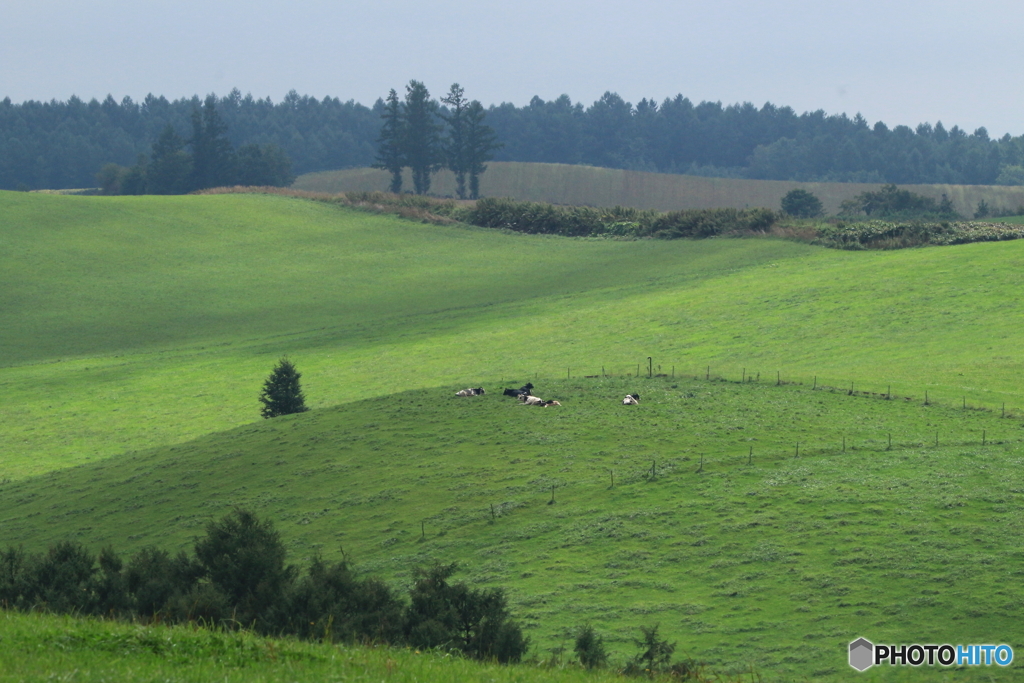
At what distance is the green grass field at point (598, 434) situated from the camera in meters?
26.3

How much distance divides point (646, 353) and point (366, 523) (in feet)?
111

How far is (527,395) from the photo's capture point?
149 feet

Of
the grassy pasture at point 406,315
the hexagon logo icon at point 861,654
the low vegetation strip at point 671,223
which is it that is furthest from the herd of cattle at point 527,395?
the low vegetation strip at point 671,223

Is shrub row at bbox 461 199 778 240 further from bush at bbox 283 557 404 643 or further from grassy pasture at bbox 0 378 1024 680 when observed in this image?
bush at bbox 283 557 404 643

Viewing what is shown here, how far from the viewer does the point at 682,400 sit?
146 feet

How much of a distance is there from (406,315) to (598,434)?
46.8m

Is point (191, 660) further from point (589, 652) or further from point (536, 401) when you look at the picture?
point (536, 401)

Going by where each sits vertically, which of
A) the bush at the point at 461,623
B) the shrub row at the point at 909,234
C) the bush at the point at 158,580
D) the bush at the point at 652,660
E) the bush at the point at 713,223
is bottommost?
the bush at the point at 652,660

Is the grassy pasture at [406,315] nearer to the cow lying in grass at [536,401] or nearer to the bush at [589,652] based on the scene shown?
the cow lying in grass at [536,401]

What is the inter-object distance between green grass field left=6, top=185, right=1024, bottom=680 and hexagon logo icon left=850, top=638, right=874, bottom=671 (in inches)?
14.4

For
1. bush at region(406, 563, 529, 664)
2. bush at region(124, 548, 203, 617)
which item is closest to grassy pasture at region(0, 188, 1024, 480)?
bush at region(406, 563, 529, 664)

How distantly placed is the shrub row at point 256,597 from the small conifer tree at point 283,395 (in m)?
32.0

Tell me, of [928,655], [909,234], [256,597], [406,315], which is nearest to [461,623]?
[256,597]

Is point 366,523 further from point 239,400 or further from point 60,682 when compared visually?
point 239,400
